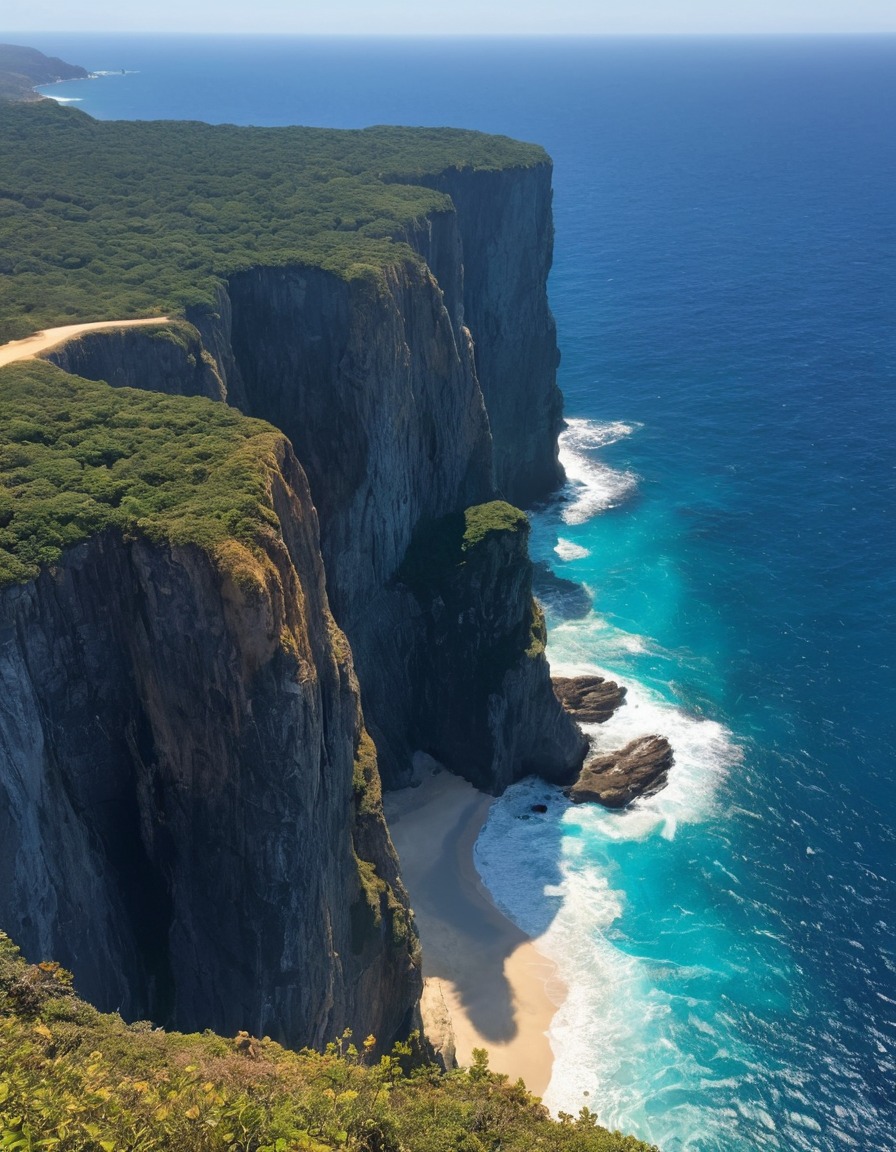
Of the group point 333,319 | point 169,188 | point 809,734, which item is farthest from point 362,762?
point 169,188

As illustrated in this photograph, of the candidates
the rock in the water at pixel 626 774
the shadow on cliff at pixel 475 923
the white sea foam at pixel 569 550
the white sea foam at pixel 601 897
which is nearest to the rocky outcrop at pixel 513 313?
the white sea foam at pixel 569 550

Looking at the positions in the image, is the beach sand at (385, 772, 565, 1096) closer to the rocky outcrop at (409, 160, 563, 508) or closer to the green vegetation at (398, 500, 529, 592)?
the green vegetation at (398, 500, 529, 592)

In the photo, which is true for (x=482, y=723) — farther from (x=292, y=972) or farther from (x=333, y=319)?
(x=292, y=972)

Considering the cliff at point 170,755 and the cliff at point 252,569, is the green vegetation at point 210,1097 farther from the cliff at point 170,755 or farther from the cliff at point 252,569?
the cliff at point 252,569

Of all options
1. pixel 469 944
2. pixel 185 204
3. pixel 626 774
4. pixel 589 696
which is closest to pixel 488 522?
pixel 589 696

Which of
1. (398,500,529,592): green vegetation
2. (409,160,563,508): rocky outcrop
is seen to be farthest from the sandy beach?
Answer: (409,160,563,508): rocky outcrop

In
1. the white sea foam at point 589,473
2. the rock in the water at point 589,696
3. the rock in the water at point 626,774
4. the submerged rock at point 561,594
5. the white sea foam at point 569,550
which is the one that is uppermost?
the white sea foam at point 589,473

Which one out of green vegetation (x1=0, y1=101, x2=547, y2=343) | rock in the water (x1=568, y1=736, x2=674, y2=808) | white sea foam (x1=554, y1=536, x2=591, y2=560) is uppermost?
green vegetation (x1=0, y1=101, x2=547, y2=343)
